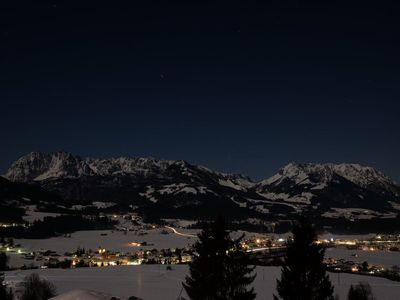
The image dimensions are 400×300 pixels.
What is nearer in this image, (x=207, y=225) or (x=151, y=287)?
(x=207, y=225)

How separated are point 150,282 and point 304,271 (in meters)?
79.7

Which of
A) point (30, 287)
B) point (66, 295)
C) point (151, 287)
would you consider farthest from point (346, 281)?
point (66, 295)

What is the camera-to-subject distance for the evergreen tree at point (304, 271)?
1319 inches

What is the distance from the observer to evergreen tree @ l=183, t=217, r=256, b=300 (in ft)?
115

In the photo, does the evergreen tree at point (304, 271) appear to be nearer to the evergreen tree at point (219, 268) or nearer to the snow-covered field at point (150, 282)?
the evergreen tree at point (219, 268)

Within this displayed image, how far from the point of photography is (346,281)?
373ft

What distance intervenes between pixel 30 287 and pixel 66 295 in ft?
222

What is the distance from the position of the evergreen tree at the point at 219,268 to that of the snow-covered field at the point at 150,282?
48.3 m

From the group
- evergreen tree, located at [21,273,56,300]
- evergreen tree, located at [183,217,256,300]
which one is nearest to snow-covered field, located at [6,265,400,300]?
evergreen tree, located at [21,273,56,300]

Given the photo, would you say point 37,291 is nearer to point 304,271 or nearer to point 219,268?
point 219,268

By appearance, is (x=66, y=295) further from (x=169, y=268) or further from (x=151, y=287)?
(x=169, y=268)

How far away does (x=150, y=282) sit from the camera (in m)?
109

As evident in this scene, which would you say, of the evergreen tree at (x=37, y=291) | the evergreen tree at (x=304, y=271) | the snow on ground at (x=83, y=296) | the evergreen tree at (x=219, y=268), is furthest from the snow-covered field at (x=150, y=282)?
the snow on ground at (x=83, y=296)

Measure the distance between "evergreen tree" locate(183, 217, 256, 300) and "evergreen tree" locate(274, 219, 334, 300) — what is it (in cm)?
246
